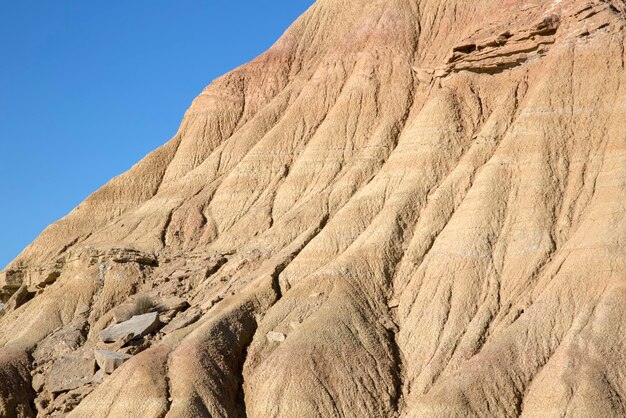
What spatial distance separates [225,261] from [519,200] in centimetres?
1267

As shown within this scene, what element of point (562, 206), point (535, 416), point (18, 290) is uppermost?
point (18, 290)

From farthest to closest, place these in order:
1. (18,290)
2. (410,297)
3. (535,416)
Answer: (18,290) → (410,297) → (535,416)

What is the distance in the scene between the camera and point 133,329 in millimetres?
42062

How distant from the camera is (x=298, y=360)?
37.6 m

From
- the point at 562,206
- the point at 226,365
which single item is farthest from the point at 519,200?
the point at 226,365

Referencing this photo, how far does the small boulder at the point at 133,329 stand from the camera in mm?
41844

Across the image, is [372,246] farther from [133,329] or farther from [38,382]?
[38,382]

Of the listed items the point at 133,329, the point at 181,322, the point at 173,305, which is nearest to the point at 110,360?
the point at 133,329

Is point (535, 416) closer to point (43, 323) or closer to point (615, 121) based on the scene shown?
point (615, 121)

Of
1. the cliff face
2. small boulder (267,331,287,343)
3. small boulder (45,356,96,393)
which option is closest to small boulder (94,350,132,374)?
the cliff face

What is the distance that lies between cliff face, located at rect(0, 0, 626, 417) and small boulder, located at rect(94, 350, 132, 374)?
0.08 meters

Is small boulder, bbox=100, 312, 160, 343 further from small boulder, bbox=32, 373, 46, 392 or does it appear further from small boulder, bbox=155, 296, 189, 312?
small boulder, bbox=32, 373, 46, 392

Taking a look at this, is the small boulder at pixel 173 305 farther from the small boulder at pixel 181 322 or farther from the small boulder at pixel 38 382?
the small boulder at pixel 38 382

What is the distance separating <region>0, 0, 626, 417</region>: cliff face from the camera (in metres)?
37.0
